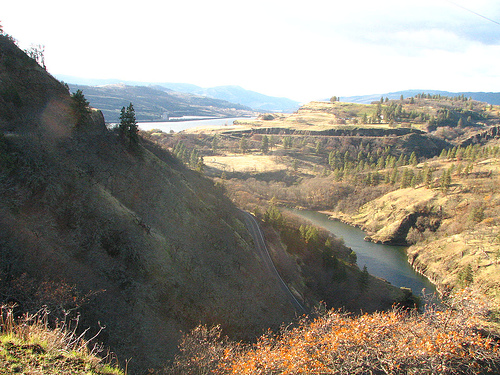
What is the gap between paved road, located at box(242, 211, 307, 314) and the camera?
37.6m

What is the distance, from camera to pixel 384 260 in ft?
246

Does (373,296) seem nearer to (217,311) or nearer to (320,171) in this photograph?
(217,311)

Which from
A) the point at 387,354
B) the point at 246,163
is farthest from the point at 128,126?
the point at 246,163

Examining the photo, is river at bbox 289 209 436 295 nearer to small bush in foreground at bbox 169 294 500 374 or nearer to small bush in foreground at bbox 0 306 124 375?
small bush in foreground at bbox 169 294 500 374

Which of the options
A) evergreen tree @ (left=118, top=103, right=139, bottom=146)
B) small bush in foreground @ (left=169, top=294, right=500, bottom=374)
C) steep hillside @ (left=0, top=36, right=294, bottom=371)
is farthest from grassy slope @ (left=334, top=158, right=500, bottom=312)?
evergreen tree @ (left=118, top=103, right=139, bottom=146)

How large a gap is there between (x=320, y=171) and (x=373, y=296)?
98472 mm

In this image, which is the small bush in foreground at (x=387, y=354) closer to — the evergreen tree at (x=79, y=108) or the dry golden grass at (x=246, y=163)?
the evergreen tree at (x=79, y=108)

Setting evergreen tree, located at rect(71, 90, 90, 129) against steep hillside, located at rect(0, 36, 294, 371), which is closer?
steep hillside, located at rect(0, 36, 294, 371)

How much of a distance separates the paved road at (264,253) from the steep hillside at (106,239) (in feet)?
7.70

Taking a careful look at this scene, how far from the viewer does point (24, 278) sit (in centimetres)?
1495

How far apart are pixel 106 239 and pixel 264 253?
2690 centimetres

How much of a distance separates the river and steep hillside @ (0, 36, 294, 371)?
135ft

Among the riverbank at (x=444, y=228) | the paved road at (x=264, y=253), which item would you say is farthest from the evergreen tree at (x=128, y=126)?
the riverbank at (x=444, y=228)

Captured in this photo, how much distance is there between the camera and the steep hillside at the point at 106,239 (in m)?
17.3
